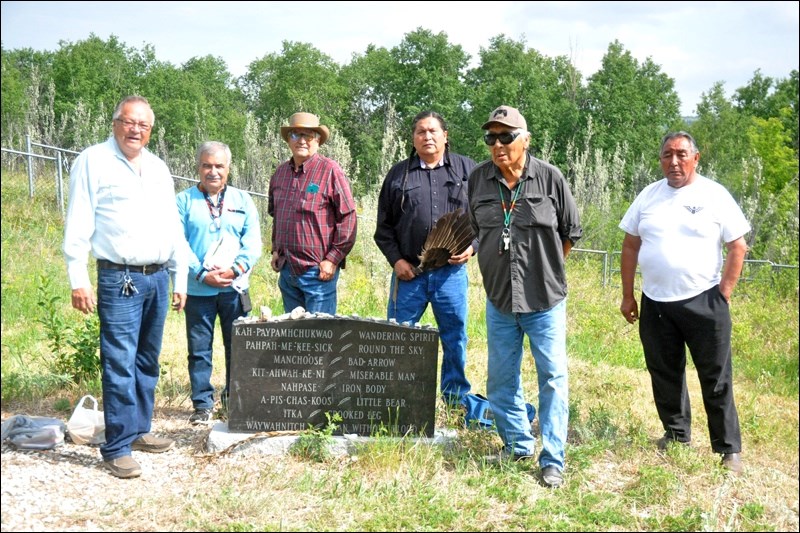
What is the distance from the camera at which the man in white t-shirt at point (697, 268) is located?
16.1 feet

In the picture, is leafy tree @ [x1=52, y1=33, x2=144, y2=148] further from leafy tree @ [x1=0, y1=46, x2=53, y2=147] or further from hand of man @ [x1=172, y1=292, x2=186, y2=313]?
hand of man @ [x1=172, y1=292, x2=186, y2=313]

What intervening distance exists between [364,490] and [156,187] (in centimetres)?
219

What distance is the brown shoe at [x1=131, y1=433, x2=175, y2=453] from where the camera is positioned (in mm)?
5047

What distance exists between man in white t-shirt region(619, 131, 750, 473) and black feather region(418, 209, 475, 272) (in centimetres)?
120

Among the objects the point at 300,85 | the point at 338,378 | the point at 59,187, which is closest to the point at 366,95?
the point at 300,85

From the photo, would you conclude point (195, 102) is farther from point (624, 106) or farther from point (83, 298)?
point (83, 298)

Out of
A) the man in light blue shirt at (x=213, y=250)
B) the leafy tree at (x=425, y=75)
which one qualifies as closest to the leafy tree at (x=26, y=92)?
the man in light blue shirt at (x=213, y=250)

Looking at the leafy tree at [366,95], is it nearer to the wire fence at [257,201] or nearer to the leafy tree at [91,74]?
the leafy tree at [91,74]

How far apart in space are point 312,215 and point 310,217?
21 millimetres

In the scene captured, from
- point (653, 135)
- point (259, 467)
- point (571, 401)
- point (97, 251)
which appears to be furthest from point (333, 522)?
point (653, 135)

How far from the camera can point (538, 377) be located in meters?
4.78

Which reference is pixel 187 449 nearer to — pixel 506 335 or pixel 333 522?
pixel 333 522

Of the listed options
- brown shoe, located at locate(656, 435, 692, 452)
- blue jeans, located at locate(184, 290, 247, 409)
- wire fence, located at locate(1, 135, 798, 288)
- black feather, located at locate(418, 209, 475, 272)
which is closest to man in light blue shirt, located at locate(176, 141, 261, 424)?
blue jeans, located at locate(184, 290, 247, 409)

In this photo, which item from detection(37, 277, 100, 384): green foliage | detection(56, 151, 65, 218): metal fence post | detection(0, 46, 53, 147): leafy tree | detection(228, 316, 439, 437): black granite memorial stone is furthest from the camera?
detection(0, 46, 53, 147): leafy tree
